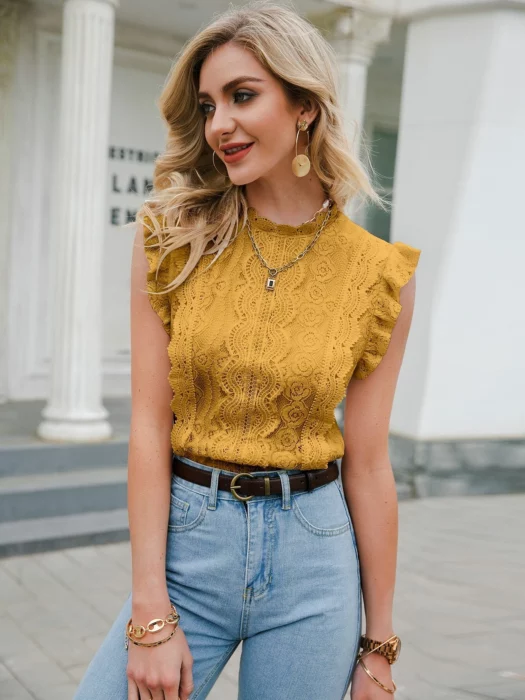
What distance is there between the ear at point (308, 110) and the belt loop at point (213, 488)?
0.71m

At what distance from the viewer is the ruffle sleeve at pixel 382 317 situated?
5.65 feet

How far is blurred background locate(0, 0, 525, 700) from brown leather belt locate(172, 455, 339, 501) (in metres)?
3.25

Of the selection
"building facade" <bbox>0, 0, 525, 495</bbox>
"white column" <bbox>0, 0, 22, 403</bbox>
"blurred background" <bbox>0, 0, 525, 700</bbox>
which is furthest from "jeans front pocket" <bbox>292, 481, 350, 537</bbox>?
"white column" <bbox>0, 0, 22, 403</bbox>

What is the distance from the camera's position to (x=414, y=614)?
4.45m

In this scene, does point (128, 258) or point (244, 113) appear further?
point (128, 258)

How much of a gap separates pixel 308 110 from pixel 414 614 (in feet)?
10.8

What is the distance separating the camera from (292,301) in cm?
170

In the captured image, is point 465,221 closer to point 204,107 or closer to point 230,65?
point 204,107

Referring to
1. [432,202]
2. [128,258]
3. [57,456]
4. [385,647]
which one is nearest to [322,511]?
[385,647]

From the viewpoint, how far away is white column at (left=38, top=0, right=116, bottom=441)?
571 centimetres

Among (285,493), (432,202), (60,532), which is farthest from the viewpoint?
(432,202)

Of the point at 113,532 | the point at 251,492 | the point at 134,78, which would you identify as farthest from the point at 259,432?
the point at 134,78

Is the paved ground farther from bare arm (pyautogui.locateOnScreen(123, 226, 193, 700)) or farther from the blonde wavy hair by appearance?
the blonde wavy hair

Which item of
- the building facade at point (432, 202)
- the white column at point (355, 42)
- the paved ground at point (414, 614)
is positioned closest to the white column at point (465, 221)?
the building facade at point (432, 202)
